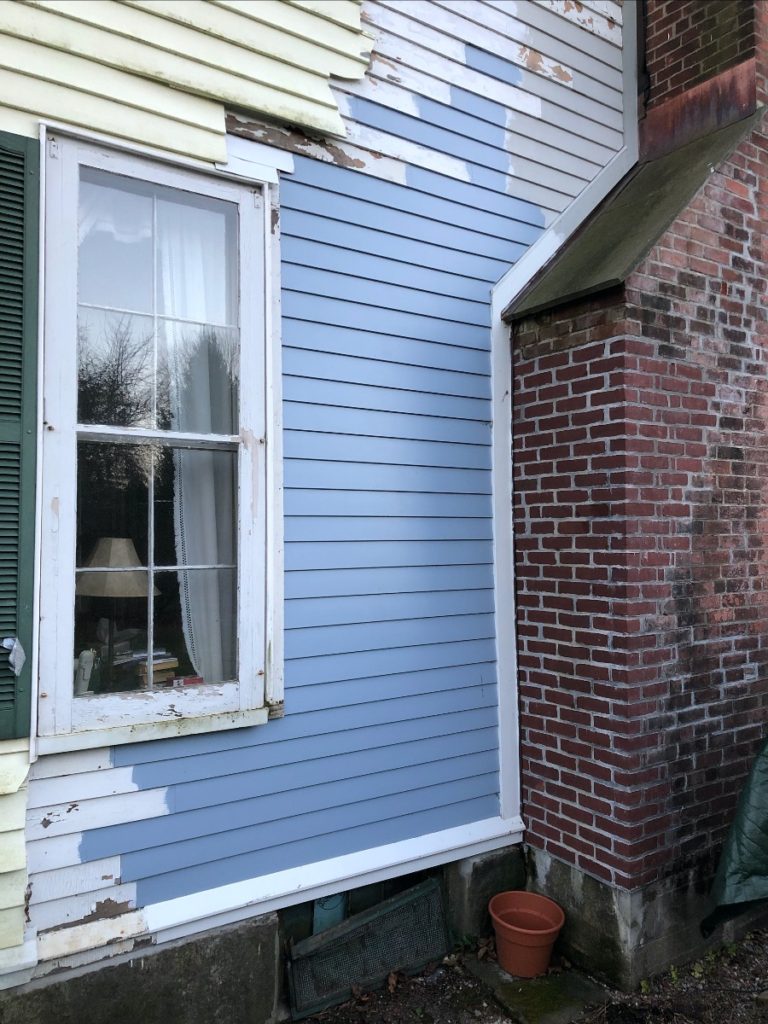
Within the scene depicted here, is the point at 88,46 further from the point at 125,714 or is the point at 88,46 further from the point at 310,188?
the point at 125,714

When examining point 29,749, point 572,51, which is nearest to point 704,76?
point 572,51

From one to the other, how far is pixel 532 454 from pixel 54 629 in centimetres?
221

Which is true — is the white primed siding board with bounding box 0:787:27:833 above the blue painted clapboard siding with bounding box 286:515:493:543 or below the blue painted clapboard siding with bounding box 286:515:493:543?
below

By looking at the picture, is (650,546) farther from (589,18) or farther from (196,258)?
(589,18)

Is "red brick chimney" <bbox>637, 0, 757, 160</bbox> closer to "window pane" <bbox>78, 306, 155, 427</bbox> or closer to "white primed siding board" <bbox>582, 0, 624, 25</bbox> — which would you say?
"white primed siding board" <bbox>582, 0, 624, 25</bbox>

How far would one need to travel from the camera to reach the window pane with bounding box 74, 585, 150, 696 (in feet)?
8.79

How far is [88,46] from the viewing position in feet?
8.80

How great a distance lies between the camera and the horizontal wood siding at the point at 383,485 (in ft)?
9.36

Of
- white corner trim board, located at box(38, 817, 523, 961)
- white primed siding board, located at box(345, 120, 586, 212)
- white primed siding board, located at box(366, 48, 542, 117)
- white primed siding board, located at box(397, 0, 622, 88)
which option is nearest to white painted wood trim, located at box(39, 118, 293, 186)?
white primed siding board, located at box(345, 120, 586, 212)

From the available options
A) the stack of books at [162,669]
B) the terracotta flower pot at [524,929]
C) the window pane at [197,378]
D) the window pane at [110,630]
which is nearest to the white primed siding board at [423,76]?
the window pane at [197,378]

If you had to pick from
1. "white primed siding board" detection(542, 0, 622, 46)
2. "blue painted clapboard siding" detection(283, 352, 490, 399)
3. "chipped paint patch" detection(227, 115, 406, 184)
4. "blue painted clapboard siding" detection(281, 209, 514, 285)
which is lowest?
"blue painted clapboard siding" detection(283, 352, 490, 399)

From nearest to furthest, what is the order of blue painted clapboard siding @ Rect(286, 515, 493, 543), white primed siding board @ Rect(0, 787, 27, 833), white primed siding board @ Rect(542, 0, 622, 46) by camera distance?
1. white primed siding board @ Rect(0, 787, 27, 833)
2. blue painted clapboard siding @ Rect(286, 515, 493, 543)
3. white primed siding board @ Rect(542, 0, 622, 46)

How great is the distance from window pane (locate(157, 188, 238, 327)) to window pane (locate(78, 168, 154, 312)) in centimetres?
5

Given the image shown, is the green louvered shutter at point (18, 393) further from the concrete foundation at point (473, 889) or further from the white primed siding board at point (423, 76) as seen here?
the concrete foundation at point (473, 889)
